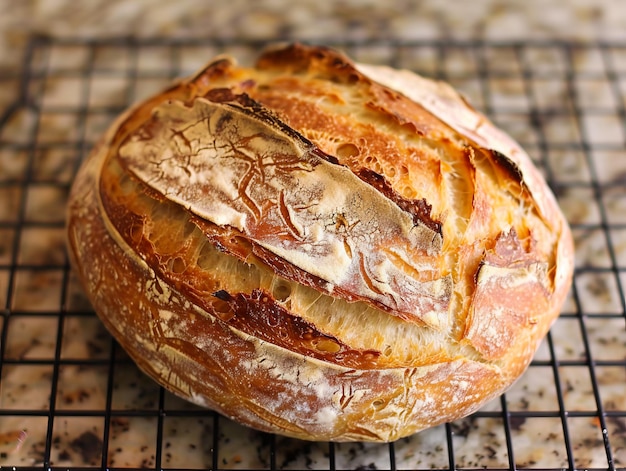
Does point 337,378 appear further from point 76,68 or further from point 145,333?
point 76,68

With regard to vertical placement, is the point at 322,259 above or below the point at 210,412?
above

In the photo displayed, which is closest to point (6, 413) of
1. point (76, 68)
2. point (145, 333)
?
point (145, 333)

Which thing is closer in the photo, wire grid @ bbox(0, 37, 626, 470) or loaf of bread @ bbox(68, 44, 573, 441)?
loaf of bread @ bbox(68, 44, 573, 441)

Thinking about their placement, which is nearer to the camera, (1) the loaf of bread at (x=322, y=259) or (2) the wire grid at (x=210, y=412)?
(1) the loaf of bread at (x=322, y=259)
